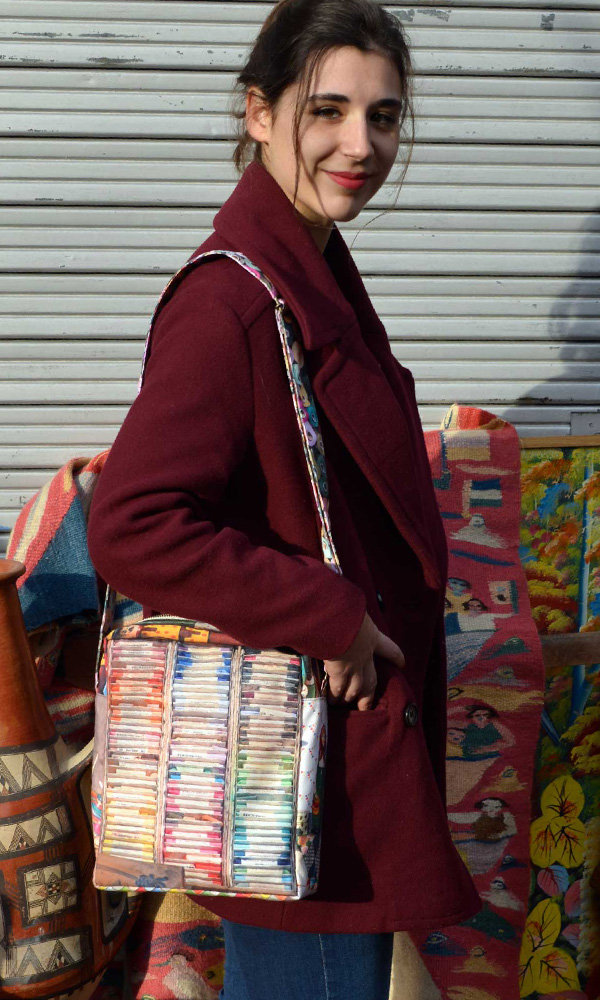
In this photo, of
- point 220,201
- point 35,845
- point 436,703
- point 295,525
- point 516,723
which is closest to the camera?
point 295,525

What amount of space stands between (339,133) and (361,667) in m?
0.79

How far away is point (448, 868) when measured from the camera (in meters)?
1.45

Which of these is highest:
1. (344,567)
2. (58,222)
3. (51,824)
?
(58,222)

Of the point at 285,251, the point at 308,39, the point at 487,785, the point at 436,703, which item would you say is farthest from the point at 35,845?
the point at 308,39

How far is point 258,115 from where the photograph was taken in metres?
1.53

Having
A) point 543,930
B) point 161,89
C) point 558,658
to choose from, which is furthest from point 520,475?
point 161,89

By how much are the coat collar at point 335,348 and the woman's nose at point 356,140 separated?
12 cm

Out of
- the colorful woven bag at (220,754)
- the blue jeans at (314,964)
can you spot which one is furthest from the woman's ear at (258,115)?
the blue jeans at (314,964)

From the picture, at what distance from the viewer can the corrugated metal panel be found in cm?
290

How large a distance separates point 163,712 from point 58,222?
1983mm

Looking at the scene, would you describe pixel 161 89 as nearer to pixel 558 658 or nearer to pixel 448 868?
pixel 558 658

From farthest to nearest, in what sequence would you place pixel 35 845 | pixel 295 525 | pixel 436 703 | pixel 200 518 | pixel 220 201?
1. pixel 220 201
2. pixel 35 845
3. pixel 436 703
4. pixel 295 525
5. pixel 200 518

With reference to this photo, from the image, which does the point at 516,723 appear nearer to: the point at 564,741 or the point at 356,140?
the point at 564,741

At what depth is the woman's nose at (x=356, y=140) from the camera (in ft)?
4.70
